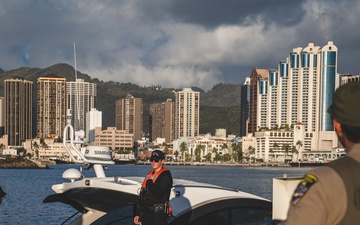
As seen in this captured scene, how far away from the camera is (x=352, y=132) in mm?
2920

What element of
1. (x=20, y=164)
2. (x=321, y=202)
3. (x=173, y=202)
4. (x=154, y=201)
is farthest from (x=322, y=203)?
(x=20, y=164)

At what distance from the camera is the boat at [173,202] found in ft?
22.9

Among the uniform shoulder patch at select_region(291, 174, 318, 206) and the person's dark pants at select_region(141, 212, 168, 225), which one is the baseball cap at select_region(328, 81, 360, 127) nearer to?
the uniform shoulder patch at select_region(291, 174, 318, 206)

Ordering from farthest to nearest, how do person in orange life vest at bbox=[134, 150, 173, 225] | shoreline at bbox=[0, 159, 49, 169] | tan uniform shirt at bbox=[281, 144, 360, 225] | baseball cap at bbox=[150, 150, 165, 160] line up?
shoreline at bbox=[0, 159, 49, 169]
baseball cap at bbox=[150, 150, 165, 160]
person in orange life vest at bbox=[134, 150, 173, 225]
tan uniform shirt at bbox=[281, 144, 360, 225]

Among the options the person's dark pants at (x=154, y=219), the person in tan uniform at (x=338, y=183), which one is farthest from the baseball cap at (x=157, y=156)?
the person in tan uniform at (x=338, y=183)

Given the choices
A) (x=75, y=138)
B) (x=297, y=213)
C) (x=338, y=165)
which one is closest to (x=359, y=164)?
(x=338, y=165)

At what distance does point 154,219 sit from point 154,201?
191 mm

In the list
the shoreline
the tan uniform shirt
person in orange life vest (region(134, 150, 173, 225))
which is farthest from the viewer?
the shoreline

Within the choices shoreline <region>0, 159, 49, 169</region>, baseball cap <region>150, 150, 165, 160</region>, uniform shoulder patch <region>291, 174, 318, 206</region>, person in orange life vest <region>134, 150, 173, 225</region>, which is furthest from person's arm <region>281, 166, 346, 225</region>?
shoreline <region>0, 159, 49, 169</region>

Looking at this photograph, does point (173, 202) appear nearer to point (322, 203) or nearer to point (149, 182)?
point (149, 182)

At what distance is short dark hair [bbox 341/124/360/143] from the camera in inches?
114

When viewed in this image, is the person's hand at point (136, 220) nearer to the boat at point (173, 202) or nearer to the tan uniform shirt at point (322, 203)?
the boat at point (173, 202)

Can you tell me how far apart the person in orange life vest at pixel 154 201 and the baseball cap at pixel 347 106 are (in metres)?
4.09

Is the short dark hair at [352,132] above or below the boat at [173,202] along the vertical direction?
above
